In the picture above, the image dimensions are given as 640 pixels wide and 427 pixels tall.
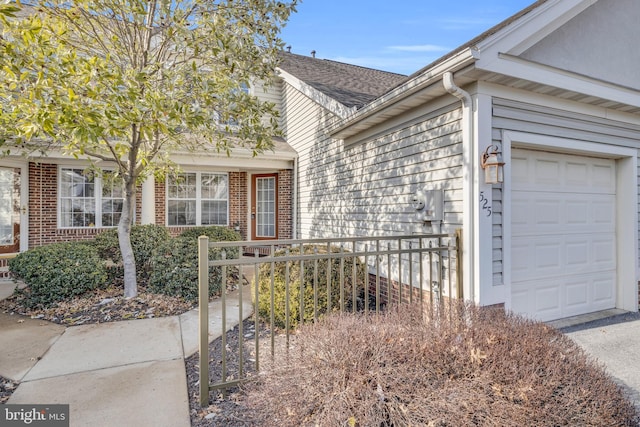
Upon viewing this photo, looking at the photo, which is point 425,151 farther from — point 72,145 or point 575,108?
point 72,145

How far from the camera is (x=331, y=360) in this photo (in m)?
2.14

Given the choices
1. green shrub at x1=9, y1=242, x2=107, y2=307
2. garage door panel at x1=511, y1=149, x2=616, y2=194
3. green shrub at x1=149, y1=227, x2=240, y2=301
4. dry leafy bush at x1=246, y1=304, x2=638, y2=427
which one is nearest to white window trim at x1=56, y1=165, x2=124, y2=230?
Result: green shrub at x1=9, y1=242, x2=107, y2=307

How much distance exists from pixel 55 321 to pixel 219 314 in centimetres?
220

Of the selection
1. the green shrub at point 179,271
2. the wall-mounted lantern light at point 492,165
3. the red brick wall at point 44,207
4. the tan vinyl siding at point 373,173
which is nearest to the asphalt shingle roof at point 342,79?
the tan vinyl siding at point 373,173

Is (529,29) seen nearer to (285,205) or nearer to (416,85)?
(416,85)

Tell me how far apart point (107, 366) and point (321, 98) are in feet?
19.2

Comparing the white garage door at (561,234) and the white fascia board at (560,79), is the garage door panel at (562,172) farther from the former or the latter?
the white fascia board at (560,79)

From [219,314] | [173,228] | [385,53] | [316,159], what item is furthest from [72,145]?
[385,53]

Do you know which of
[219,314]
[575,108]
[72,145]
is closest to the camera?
[72,145]

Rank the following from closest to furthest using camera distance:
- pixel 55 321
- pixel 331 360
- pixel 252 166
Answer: pixel 331 360 < pixel 55 321 < pixel 252 166

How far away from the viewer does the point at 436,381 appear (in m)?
2.03

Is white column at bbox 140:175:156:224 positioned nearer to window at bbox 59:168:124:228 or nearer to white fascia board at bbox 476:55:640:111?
window at bbox 59:168:124:228

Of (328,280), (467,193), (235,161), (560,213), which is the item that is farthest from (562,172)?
(235,161)

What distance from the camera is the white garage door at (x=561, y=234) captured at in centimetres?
430
